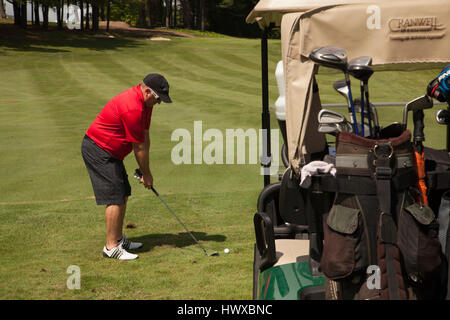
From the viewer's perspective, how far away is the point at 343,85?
3.37 meters

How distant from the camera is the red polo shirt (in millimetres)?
4473

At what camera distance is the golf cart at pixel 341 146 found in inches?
101

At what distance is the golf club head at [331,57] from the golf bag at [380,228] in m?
0.38

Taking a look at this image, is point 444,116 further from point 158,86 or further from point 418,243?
point 158,86

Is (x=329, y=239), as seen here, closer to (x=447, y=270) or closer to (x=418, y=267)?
(x=418, y=267)

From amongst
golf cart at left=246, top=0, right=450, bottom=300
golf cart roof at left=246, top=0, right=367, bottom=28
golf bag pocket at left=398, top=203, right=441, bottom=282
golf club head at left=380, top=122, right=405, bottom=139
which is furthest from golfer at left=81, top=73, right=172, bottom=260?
golf bag pocket at left=398, top=203, right=441, bottom=282

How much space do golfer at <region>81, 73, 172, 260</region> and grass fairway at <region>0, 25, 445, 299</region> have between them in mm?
324

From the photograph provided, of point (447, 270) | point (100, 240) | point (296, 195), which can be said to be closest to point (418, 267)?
point (447, 270)

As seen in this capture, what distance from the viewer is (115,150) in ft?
15.3

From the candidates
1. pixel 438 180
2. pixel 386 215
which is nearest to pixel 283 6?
pixel 438 180

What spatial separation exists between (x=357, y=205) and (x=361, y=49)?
88 centimetres

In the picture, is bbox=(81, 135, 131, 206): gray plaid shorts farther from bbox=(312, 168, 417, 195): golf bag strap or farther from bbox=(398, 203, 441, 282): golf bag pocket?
bbox=(398, 203, 441, 282): golf bag pocket

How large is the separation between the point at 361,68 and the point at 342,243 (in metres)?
0.83

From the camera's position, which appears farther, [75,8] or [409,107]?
[75,8]
